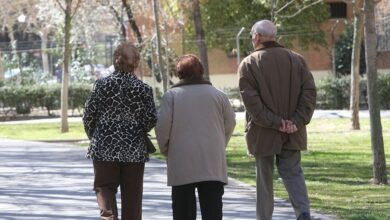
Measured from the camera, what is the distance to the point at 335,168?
1489 cm

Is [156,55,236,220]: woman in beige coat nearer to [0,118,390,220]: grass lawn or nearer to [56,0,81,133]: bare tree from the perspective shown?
[0,118,390,220]: grass lawn

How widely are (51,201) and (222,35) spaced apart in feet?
107

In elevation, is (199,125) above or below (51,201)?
above

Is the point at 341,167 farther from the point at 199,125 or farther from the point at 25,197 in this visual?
A: the point at 199,125

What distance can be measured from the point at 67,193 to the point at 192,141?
15.5ft

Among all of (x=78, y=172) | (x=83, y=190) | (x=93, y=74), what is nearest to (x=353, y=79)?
(x=78, y=172)

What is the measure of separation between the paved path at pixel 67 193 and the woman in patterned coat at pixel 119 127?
83.1 inches

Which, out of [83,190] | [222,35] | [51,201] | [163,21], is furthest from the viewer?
[222,35]

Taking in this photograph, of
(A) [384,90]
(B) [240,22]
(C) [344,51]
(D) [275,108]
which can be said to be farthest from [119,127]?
(C) [344,51]

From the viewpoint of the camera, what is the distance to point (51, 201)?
34.9 feet

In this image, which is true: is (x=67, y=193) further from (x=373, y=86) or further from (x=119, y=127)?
(x=119, y=127)

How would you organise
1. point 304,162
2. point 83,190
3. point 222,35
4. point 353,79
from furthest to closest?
point 222,35
point 353,79
point 304,162
point 83,190

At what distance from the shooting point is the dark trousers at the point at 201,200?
23.3 ft

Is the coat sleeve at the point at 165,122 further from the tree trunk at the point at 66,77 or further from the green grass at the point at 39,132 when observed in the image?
the tree trunk at the point at 66,77
